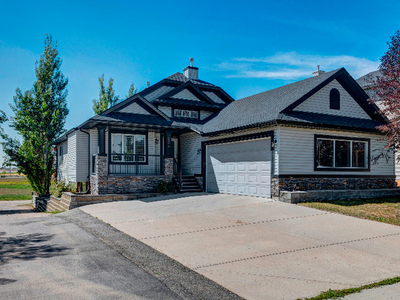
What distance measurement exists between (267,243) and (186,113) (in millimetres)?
13331

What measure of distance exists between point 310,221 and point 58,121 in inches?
739

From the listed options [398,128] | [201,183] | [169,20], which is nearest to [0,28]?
[169,20]

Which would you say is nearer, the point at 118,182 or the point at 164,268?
the point at 164,268

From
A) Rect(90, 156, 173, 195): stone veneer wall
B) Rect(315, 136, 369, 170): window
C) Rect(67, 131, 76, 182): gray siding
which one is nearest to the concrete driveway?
Rect(90, 156, 173, 195): stone veneer wall

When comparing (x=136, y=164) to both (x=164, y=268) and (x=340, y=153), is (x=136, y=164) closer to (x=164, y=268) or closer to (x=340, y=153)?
(x=340, y=153)

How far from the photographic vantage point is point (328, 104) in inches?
609

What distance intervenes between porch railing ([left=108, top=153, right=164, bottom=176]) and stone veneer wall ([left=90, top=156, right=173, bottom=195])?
0.51 m

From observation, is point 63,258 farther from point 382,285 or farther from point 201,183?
point 201,183

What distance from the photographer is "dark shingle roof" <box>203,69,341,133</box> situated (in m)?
14.4

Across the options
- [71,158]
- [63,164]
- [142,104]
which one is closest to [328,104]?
[142,104]

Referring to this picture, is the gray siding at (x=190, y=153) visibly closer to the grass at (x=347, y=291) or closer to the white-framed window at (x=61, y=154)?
the white-framed window at (x=61, y=154)

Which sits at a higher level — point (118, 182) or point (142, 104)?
point (142, 104)

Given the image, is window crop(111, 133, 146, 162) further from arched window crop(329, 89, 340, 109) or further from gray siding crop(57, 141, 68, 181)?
arched window crop(329, 89, 340, 109)

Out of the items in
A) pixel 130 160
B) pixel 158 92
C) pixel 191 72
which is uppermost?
pixel 191 72
